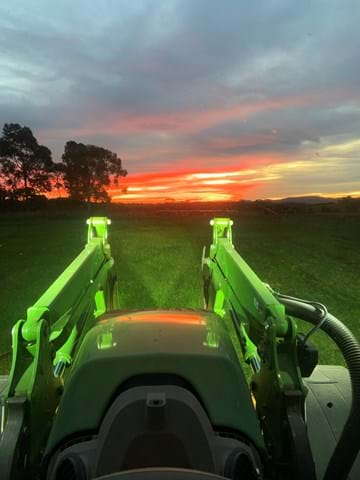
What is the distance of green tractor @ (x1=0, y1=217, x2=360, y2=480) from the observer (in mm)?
1689

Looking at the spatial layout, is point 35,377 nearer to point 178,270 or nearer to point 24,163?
point 178,270

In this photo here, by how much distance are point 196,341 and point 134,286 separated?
25.5 ft

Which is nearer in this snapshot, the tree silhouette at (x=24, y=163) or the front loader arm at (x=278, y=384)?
the front loader arm at (x=278, y=384)

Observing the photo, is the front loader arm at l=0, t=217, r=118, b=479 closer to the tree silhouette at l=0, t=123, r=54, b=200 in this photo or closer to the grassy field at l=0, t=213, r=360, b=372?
the grassy field at l=0, t=213, r=360, b=372

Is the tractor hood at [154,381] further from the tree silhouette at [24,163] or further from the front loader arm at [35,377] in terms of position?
the tree silhouette at [24,163]

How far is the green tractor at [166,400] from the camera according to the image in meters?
1.69

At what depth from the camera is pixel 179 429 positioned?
5.59 feet

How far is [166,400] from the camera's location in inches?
69.4

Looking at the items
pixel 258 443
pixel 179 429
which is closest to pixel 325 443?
pixel 258 443

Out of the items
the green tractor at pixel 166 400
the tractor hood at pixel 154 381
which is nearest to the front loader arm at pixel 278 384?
the green tractor at pixel 166 400

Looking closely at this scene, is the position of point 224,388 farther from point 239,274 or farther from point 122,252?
point 122,252

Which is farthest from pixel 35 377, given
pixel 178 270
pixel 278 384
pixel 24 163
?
pixel 24 163

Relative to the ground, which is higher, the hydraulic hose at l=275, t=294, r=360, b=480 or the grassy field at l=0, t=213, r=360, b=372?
the hydraulic hose at l=275, t=294, r=360, b=480

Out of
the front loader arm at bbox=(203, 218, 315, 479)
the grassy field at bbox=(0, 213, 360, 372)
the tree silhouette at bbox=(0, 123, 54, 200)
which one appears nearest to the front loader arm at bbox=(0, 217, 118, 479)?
the front loader arm at bbox=(203, 218, 315, 479)
